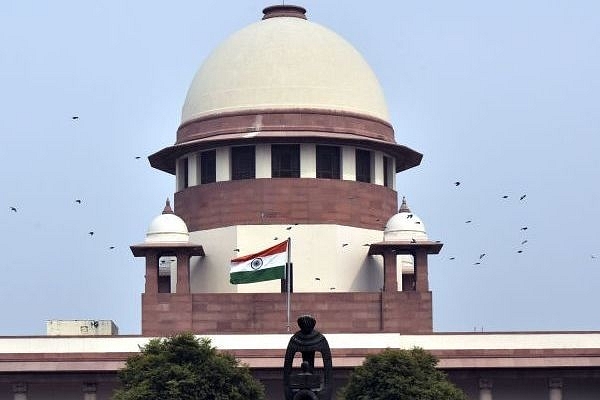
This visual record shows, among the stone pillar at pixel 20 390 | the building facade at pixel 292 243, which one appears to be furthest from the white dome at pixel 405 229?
the stone pillar at pixel 20 390

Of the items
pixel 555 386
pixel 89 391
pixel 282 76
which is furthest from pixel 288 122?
pixel 555 386

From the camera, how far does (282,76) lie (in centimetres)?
7925

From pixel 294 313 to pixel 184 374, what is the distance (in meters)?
8.83

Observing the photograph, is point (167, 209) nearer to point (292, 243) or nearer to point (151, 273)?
point (151, 273)

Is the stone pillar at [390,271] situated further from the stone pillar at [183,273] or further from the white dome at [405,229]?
the stone pillar at [183,273]

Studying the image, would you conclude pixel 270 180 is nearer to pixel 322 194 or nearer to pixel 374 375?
pixel 322 194

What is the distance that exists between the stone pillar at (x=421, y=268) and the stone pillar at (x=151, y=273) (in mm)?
8177

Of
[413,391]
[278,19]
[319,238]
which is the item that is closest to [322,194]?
[319,238]

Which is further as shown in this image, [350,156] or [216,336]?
[350,156]

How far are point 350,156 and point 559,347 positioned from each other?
9.91 metres

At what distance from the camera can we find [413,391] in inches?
2643

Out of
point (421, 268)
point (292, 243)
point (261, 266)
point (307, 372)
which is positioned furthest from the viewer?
point (292, 243)

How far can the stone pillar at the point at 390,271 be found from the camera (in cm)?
7581

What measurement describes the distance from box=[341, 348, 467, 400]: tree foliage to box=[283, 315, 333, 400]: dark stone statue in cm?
1770
